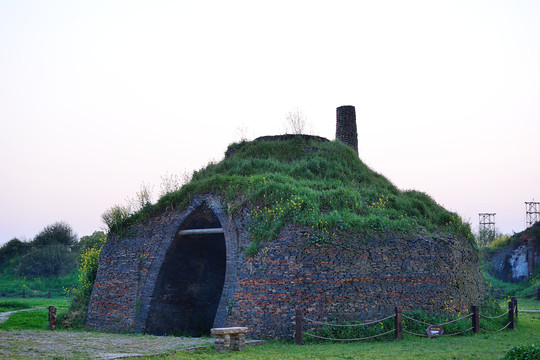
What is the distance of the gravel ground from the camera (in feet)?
34.0

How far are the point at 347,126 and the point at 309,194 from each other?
8.68m

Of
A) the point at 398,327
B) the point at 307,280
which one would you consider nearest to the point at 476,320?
the point at 398,327

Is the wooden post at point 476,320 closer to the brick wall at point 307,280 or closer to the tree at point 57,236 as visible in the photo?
the brick wall at point 307,280

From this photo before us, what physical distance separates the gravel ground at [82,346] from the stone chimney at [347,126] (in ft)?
43.8

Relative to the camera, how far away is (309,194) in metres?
16.7

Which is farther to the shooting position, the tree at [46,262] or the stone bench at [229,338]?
the tree at [46,262]

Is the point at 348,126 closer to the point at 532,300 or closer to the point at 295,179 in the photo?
the point at 295,179

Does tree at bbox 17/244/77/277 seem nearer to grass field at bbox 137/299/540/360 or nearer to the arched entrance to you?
the arched entrance

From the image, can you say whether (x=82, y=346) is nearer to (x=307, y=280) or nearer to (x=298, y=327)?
(x=298, y=327)

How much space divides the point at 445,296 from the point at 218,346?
7823mm

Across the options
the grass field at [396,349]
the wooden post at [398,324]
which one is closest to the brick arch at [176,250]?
the grass field at [396,349]

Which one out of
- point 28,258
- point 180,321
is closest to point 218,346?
point 180,321

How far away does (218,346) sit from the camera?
11938 mm

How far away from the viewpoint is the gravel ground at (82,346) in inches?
→ 408
